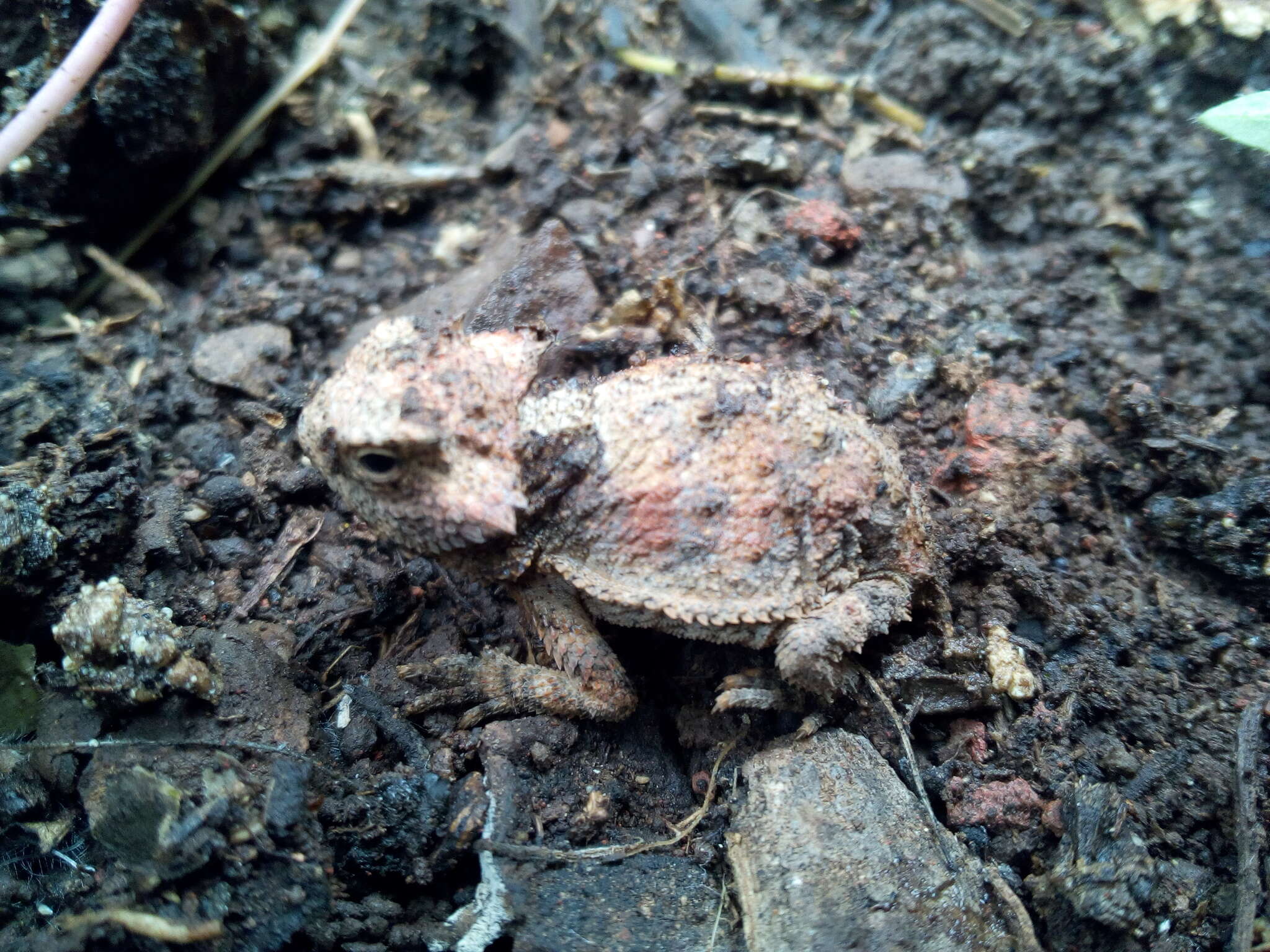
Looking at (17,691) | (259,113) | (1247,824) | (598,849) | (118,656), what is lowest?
(17,691)

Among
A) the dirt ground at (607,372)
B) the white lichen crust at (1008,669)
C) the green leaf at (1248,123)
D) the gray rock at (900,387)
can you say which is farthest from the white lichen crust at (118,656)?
the green leaf at (1248,123)

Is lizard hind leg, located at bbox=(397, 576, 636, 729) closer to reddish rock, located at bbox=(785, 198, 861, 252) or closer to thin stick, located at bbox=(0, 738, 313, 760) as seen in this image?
thin stick, located at bbox=(0, 738, 313, 760)

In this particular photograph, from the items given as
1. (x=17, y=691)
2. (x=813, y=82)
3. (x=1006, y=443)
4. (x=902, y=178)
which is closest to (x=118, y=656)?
(x=17, y=691)

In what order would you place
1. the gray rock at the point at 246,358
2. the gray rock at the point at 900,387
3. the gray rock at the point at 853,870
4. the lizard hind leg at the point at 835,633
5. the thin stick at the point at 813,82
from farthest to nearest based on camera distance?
the thin stick at the point at 813,82 → the gray rock at the point at 246,358 → the gray rock at the point at 900,387 → the lizard hind leg at the point at 835,633 → the gray rock at the point at 853,870

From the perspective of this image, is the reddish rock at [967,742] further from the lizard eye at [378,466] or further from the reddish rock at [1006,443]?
the lizard eye at [378,466]

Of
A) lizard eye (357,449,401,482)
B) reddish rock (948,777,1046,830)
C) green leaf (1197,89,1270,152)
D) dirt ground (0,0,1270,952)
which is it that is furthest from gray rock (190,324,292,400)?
green leaf (1197,89,1270,152)

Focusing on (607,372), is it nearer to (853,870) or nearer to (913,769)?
(913,769)
